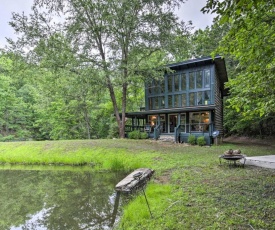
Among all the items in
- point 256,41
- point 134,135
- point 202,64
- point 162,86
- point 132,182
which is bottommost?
point 132,182

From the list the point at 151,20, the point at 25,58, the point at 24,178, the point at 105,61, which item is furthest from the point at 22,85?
the point at 24,178

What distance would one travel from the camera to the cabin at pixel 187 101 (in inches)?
664

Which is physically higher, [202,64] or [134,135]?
[202,64]

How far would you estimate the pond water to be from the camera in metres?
5.05

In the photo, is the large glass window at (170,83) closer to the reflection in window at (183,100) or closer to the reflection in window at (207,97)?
the reflection in window at (183,100)

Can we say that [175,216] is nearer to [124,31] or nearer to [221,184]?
[221,184]

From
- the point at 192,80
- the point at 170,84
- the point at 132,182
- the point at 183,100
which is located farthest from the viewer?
the point at 170,84

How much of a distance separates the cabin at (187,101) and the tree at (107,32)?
9.43 ft

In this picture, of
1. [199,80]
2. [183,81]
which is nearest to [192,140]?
[199,80]

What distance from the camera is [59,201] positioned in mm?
6344

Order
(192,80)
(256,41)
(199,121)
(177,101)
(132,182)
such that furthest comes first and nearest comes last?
(177,101) < (192,80) < (199,121) < (132,182) < (256,41)

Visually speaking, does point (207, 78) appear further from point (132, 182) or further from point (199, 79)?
point (132, 182)

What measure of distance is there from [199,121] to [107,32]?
9.97 meters

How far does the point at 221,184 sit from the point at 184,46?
502 inches
